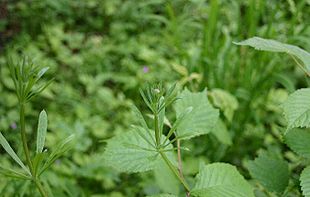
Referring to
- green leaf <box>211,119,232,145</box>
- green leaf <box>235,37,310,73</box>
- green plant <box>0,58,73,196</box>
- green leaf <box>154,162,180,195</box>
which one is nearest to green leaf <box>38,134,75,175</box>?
green plant <box>0,58,73,196</box>

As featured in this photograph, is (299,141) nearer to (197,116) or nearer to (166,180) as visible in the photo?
(197,116)

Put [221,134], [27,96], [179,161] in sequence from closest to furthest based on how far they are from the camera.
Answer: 1. [27,96]
2. [179,161]
3. [221,134]

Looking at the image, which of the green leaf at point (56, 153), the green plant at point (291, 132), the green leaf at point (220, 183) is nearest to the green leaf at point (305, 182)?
the green plant at point (291, 132)

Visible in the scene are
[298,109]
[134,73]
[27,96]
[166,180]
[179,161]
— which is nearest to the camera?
[27,96]

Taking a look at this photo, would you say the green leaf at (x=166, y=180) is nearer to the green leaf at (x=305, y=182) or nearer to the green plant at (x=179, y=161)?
the green plant at (x=179, y=161)

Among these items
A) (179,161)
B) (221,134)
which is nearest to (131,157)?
(179,161)

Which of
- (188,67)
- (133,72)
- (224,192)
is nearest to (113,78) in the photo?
(133,72)
